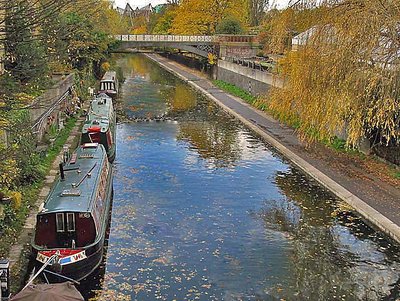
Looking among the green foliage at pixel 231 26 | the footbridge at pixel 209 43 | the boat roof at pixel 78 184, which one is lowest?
the boat roof at pixel 78 184

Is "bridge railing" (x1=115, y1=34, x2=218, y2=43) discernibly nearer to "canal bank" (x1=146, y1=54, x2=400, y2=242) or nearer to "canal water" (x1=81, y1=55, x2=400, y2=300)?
"canal bank" (x1=146, y1=54, x2=400, y2=242)

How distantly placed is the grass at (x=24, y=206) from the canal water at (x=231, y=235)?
7.90 ft

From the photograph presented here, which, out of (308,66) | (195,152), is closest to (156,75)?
(195,152)

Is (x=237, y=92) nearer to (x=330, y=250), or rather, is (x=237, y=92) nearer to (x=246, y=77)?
(x=246, y=77)

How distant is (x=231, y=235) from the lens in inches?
607

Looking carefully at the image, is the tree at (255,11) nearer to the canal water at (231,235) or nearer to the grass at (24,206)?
the canal water at (231,235)

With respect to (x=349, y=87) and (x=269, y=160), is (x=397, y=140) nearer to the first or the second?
(x=349, y=87)

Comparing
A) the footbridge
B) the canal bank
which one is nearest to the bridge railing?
the footbridge

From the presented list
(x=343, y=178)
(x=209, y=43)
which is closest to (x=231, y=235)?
(x=343, y=178)

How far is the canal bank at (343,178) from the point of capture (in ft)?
54.0

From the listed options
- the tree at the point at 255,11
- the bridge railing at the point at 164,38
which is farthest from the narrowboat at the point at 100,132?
the tree at the point at 255,11

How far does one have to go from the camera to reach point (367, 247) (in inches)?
583

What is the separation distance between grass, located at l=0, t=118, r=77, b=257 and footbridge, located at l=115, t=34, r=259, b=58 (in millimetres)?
38707

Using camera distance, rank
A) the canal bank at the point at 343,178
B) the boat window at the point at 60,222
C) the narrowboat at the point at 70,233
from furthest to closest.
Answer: the canal bank at the point at 343,178 < the boat window at the point at 60,222 < the narrowboat at the point at 70,233
